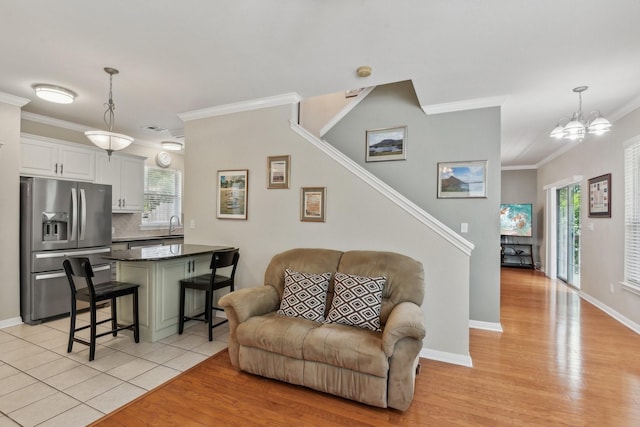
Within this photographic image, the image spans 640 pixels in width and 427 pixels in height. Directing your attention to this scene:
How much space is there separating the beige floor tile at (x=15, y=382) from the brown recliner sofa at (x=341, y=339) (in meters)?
1.57

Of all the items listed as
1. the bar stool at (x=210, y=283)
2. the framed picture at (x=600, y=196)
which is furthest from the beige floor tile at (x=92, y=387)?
the framed picture at (x=600, y=196)

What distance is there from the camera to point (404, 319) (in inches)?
83.4

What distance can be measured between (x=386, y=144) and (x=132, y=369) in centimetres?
370

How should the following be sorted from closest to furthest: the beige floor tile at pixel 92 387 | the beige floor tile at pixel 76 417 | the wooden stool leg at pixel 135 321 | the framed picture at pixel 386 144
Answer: the beige floor tile at pixel 76 417
the beige floor tile at pixel 92 387
the wooden stool leg at pixel 135 321
the framed picture at pixel 386 144

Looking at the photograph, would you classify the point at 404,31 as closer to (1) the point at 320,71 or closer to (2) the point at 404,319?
(1) the point at 320,71

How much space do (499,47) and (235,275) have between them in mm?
3651

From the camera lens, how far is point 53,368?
2627 mm

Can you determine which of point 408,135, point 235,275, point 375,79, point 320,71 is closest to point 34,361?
point 235,275

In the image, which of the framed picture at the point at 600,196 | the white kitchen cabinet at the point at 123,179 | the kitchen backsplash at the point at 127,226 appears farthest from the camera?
the kitchen backsplash at the point at 127,226

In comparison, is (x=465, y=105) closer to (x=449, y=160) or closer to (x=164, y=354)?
(x=449, y=160)

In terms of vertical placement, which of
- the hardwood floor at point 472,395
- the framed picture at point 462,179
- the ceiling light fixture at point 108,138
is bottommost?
the hardwood floor at point 472,395

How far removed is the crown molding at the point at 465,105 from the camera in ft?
11.7

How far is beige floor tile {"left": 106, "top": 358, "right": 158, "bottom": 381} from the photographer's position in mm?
2541

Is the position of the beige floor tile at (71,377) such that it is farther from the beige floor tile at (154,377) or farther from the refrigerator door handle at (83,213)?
the refrigerator door handle at (83,213)
